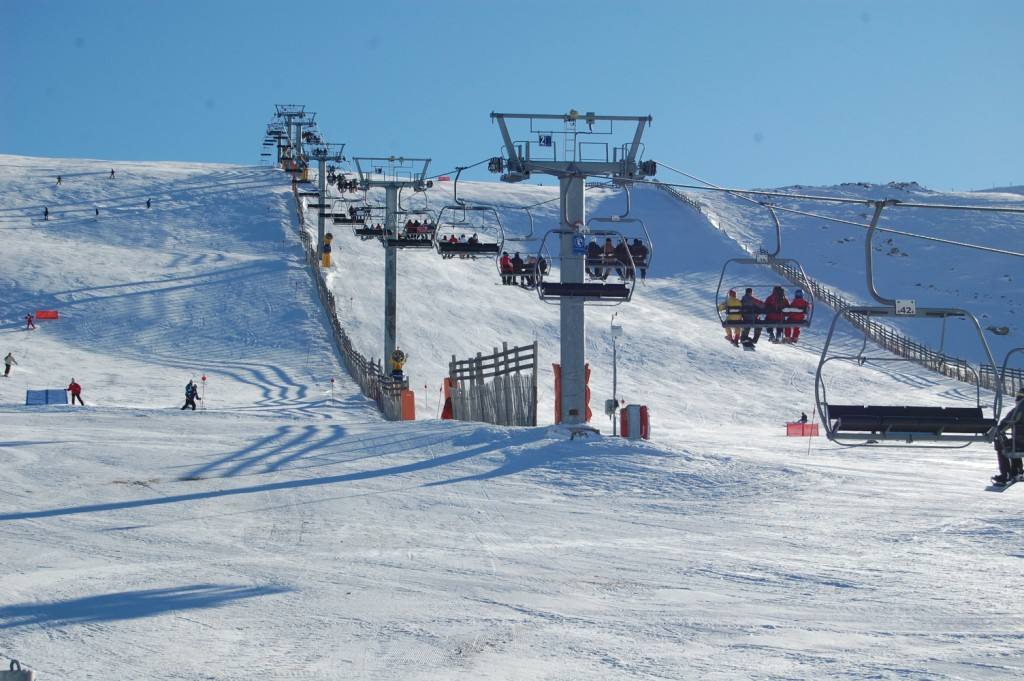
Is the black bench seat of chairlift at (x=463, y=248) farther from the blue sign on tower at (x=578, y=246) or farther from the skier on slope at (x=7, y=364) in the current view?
the skier on slope at (x=7, y=364)

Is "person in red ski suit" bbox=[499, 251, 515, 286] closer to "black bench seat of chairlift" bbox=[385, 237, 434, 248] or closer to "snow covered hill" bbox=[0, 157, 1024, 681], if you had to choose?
"snow covered hill" bbox=[0, 157, 1024, 681]

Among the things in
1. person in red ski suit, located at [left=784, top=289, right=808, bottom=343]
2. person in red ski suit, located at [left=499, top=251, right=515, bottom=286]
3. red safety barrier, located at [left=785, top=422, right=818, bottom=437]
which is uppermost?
person in red ski suit, located at [left=499, top=251, right=515, bottom=286]

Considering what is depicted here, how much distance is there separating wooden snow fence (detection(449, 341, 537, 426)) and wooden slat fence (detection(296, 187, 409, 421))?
1367mm

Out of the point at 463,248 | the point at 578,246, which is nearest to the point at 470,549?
the point at 578,246

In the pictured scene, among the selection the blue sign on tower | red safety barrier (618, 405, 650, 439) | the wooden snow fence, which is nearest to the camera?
the blue sign on tower

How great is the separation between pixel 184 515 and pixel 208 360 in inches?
903

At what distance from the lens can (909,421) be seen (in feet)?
36.4

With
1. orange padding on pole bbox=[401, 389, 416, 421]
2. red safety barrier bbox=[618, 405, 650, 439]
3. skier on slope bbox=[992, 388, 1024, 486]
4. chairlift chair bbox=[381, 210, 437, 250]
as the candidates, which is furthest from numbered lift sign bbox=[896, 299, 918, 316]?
chairlift chair bbox=[381, 210, 437, 250]

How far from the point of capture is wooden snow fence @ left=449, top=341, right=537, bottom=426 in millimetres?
22422

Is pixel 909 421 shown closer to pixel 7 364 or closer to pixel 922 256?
pixel 7 364

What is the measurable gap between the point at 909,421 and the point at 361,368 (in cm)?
2193

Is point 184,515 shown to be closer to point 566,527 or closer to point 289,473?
point 289,473

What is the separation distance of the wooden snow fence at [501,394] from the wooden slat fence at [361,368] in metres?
1.37

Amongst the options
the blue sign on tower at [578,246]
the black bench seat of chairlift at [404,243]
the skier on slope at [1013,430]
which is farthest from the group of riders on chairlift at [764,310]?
the black bench seat of chairlift at [404,243]
